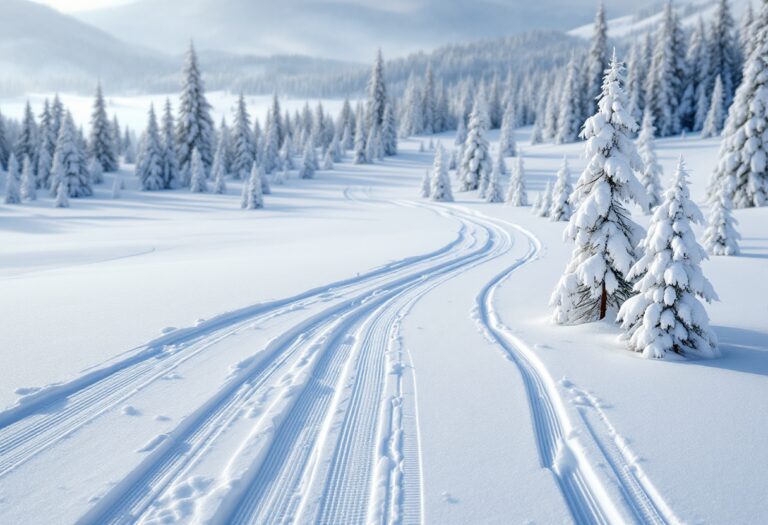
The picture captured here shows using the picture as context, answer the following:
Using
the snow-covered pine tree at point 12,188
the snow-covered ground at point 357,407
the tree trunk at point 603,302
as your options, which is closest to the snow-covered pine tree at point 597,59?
the snow-covered ground at point 357,407

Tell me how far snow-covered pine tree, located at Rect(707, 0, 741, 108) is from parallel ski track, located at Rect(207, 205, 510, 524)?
262 feet

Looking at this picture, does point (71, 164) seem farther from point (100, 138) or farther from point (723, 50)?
point (723, 50)

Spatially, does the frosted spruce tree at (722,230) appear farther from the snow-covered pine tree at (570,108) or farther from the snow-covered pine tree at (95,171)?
the snow-covered pine tree at (95,171)

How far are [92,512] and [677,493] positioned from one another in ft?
16.0

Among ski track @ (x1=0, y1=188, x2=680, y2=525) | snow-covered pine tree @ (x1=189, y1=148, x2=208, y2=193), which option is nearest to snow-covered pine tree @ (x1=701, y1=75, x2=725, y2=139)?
snow-covered pine tree @ (x1=189, y1=148, x2=208, y2=193)

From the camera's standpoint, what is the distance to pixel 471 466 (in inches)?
170

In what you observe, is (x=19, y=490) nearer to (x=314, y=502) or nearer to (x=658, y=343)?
(x=314, y=502)

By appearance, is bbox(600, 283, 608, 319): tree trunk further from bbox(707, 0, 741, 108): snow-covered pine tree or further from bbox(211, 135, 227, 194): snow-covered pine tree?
bbox(707, 0, 741, 108): snow-covered pine tree

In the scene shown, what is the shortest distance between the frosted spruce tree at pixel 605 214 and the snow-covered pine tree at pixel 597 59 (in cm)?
6808

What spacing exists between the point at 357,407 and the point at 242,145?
202 ft

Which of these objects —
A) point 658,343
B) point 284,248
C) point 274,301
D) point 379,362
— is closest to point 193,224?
point 284,248

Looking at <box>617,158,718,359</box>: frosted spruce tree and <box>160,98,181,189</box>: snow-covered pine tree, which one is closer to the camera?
<box>617,158,718,359</box>: frosted spruce tree

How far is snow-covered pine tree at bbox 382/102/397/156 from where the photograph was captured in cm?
8088

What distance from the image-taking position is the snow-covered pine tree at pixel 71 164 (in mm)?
48553
